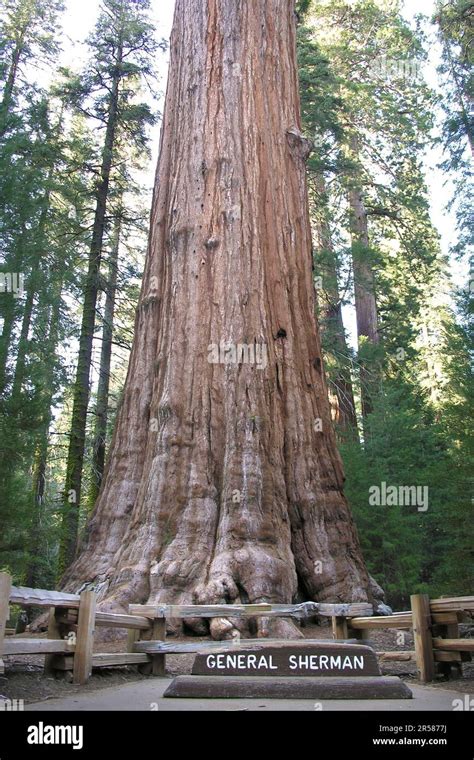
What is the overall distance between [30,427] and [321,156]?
557 inches

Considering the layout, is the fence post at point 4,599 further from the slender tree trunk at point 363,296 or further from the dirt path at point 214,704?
the slender tree trunk at point 363,296

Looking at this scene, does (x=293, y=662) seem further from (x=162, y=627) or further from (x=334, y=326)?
(x=334, y=326)

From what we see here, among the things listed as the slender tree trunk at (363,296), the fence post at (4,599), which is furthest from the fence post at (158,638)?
the slender tree trunk at (363,296)

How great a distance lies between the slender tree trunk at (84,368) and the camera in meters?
14.5

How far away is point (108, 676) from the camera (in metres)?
6.16

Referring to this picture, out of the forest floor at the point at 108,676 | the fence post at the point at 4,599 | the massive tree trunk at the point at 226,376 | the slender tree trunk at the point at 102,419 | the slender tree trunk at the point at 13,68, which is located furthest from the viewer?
the slender tree trunk at the point at 13,68

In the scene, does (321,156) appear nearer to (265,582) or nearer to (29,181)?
(29,181)

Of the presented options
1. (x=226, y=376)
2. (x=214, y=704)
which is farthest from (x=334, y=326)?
(x=214, y=704)

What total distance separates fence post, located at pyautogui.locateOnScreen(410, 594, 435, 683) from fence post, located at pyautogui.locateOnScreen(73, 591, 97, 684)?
9.16ft

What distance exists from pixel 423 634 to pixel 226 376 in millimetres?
4255

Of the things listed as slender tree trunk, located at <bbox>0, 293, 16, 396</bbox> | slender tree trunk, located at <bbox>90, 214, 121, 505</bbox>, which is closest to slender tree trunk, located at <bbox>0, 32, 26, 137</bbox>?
slender tree trunk, located at <bbox>90, 214, 121, 505</bbox>

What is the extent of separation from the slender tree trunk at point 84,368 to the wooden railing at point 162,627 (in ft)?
24.7

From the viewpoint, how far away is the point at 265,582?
7.62 meters

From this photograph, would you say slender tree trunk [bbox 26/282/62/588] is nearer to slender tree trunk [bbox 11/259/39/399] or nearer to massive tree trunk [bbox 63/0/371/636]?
slender tree trunk [bbox 11/259/39/399]
